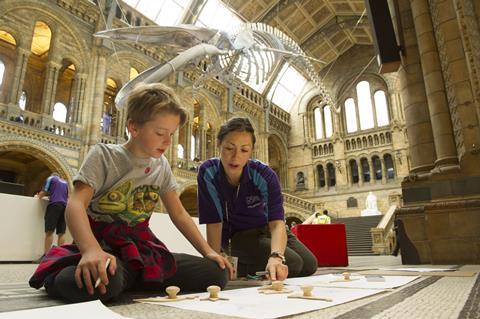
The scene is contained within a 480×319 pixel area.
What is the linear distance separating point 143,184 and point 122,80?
40.3ft

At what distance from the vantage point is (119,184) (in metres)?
1.56

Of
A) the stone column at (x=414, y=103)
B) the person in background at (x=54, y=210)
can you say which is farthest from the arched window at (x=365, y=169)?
the person in background at (x=54, y=210)

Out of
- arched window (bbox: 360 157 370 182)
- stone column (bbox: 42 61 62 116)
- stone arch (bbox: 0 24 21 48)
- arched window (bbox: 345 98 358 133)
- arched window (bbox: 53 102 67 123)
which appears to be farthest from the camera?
arched window (bbox: 345 98 358 133)

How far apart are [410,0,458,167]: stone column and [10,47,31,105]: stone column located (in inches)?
402

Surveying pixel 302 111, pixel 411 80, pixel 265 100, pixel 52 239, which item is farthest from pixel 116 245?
pixel 302 111

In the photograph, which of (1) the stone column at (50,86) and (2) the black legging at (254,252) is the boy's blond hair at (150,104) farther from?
(1) the stone column at (50,86)

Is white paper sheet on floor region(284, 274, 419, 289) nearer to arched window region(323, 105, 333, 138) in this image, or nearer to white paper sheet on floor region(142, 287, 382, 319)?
white paper sheet on floor region(142, 287, 382, 319)

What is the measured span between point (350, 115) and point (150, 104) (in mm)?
21521

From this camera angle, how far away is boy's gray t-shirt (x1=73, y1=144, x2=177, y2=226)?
1521 millimetres

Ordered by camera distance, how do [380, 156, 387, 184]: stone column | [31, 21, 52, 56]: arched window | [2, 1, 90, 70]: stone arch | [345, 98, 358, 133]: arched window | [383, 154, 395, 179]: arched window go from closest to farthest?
1. [2, 1, 90, 70]: stone arch
2. [31, 21, 52, 56]: arched window
3. [380, 156, 387, 184]: stone column
4. [383, 154, 395, 179]: arched window
5. [345, 98, 358, 133]: arched window

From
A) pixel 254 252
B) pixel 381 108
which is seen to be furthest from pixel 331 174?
pixel 254 252

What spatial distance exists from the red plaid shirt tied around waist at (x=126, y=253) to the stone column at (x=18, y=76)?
395 inches

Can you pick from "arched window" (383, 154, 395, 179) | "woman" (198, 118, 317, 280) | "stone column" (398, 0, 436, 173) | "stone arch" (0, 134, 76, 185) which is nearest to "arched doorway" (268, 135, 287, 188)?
"arched window" (383, 154, 395, 179)

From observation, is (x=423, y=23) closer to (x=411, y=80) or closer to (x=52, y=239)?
(x=411, y=80)
